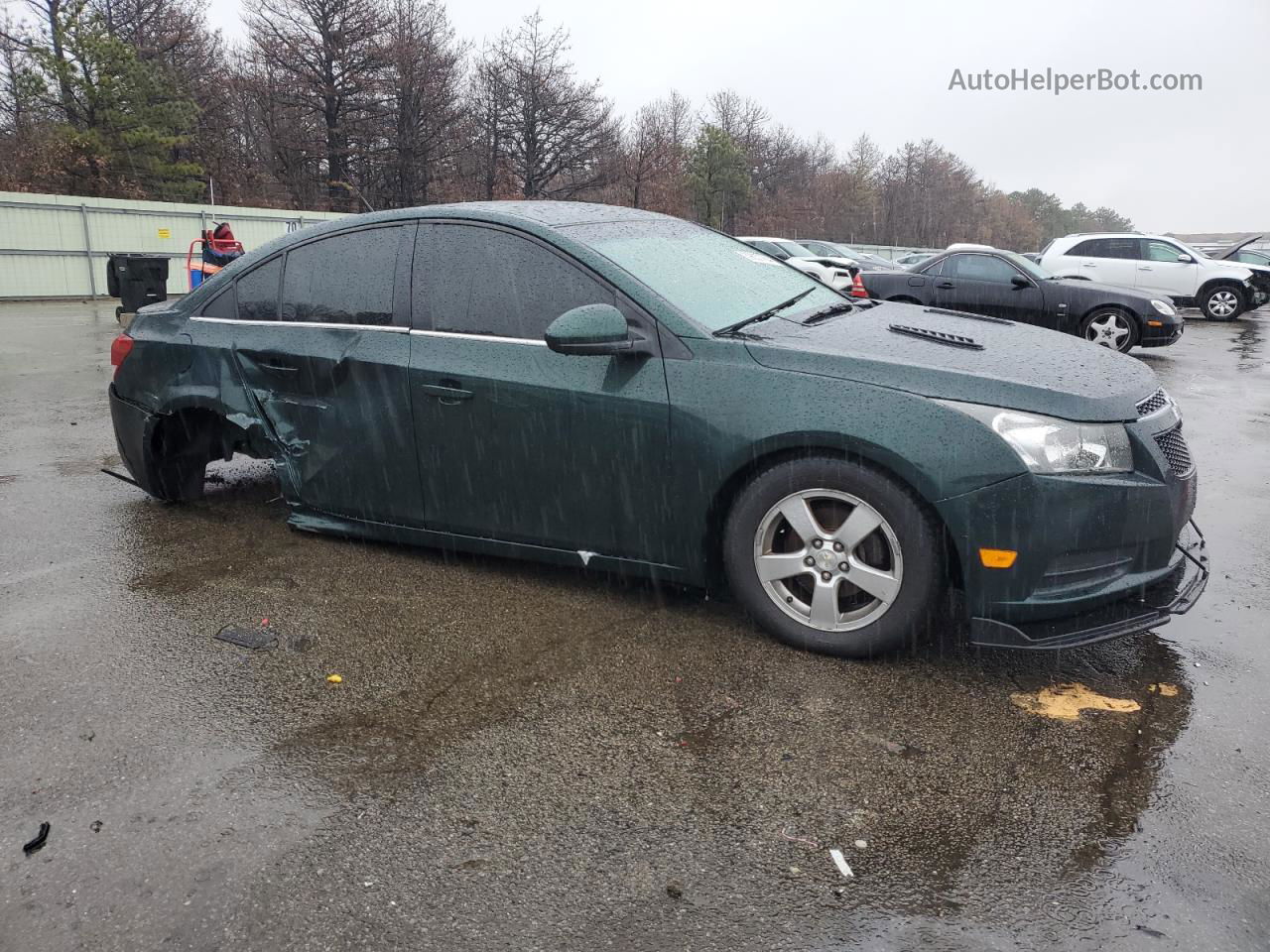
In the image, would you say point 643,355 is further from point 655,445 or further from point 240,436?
point 240,436

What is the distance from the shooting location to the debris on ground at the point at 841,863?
232 centimetres

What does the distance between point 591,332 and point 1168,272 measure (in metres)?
19.5

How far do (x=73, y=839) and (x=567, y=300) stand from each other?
2.41 meters

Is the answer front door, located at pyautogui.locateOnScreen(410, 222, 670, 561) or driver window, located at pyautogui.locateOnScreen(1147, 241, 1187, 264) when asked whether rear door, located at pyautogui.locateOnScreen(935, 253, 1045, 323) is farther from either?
front door, located at pyautogui.locateOnScreen(410, 222, 670, 561)

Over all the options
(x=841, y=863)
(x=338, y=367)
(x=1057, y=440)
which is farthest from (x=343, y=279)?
(x=841, y=863)

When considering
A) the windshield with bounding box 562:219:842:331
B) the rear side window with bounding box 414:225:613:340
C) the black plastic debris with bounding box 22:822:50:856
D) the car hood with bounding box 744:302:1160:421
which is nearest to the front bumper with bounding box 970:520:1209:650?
the car hood with bounding box 744:302:1160:421

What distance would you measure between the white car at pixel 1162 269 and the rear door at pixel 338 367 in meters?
17.2

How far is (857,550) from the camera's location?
3.35m

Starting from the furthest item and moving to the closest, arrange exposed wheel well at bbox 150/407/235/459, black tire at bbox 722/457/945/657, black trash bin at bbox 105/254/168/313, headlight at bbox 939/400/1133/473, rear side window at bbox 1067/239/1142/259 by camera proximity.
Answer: rear side window at bbox 1067/239/1142/259, black trash bin at bbox 105/254/168/313, exposed wheel well at bbox 150/407/235/459, black tire at bbox 722/457/945/657, headlight at bbox 939/400/1133/473

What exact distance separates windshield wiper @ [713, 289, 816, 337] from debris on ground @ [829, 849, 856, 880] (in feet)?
6.21

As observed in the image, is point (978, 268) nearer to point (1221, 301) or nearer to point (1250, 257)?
point (1221, 301)

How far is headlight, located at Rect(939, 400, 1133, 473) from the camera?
10.1 ft

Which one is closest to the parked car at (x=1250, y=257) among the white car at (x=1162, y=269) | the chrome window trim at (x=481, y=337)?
the white car at (x=1162, y=269)

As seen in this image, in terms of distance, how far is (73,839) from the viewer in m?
2.43
